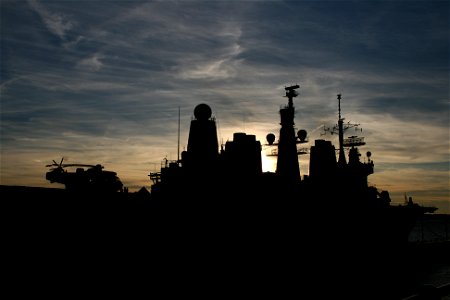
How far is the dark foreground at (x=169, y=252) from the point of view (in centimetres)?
2425

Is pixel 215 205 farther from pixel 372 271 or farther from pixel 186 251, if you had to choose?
pixel 372 271

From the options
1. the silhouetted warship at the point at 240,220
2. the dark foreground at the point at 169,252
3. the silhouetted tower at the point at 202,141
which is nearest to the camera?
the dark foreground at the point at 169,252

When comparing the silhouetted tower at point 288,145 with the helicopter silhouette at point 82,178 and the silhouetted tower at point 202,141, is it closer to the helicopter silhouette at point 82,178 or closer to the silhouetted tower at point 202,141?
the silhouetted tower at point 202,141

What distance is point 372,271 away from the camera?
1891 inches

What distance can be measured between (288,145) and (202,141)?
1398cm

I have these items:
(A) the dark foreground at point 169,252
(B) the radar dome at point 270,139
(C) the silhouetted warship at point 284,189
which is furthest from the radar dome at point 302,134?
(A) the dark foreground at point 169,252

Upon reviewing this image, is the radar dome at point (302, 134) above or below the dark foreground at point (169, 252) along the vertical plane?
above

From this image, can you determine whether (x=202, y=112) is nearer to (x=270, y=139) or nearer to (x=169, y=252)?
(x=270, y=139)

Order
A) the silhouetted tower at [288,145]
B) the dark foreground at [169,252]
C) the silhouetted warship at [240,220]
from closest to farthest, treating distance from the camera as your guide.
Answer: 1. the dark foreground at [169,252]
2. the silhouetted warship at [240,220]
3. the silhouetted tower at [288,145]

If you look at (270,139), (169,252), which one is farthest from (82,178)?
(270,139)

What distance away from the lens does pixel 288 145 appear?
44.8 m

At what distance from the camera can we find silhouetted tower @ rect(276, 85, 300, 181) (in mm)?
44344

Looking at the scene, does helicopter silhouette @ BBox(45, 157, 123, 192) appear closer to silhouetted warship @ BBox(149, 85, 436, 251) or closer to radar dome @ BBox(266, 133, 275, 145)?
silhouetted warship @ BBox(149, 85, 436, 251)

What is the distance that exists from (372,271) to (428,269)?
12381 millimetres
